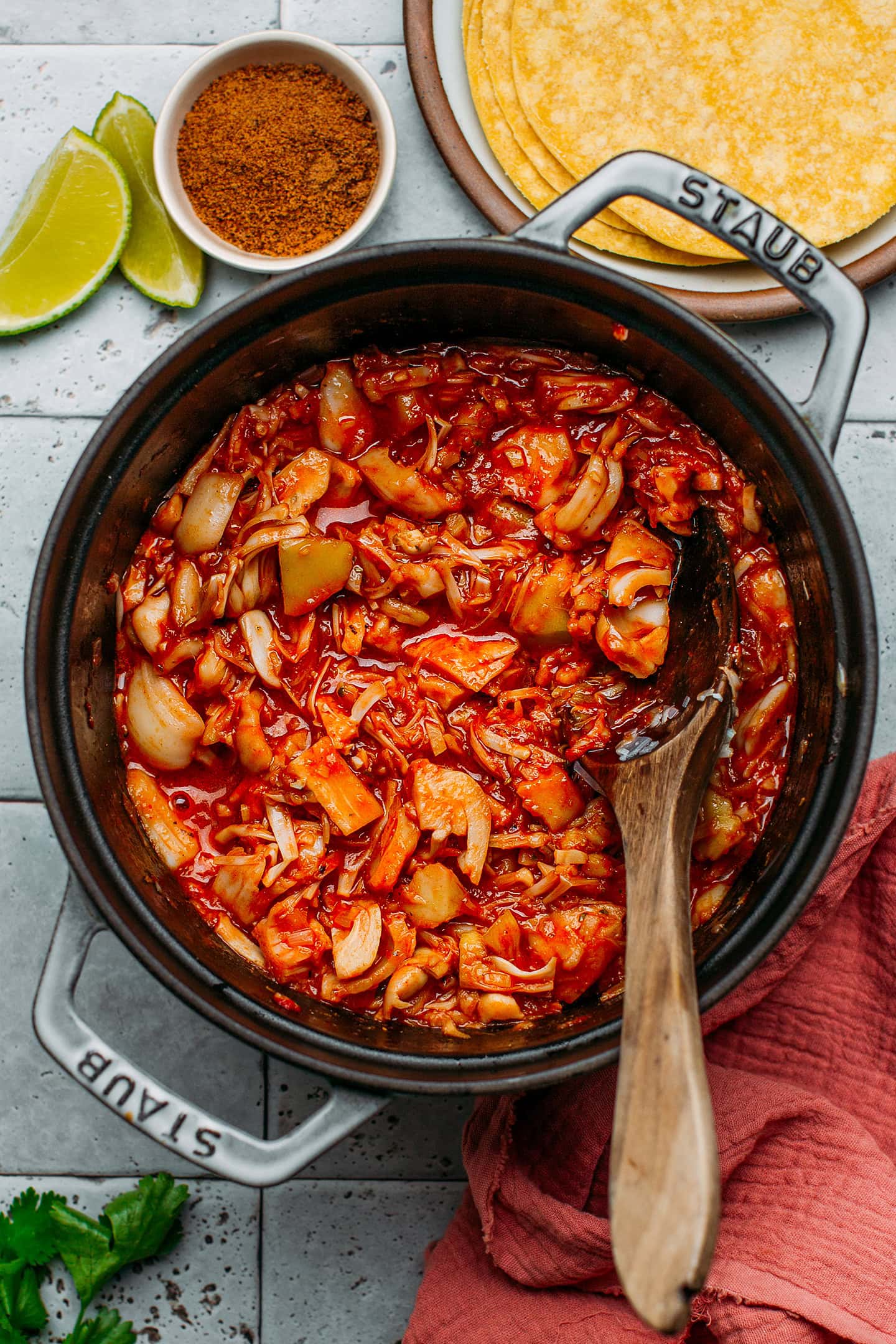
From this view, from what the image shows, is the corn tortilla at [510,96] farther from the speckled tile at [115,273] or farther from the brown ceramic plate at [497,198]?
the speckled tile at [115,273]

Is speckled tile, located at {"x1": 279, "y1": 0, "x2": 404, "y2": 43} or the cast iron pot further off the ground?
speckled tile, located at {"x1": 279, "y1": 0, "x2": 404, "y2": 43}

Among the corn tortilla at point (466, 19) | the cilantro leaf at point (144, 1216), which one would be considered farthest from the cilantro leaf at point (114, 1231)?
the corn tortilla at point (466, 19)

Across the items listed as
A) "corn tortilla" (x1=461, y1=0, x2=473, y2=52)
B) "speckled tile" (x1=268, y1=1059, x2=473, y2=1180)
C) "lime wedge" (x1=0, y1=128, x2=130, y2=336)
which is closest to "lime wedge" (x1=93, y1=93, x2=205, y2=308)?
"lime wedge" (x1=0, y1=128, x2=130, y2=336)

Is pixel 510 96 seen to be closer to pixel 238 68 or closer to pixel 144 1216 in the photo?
pixel 238 68

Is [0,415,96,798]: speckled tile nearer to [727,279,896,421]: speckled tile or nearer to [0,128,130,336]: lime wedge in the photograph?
[0,128,130,336]: lime wedge

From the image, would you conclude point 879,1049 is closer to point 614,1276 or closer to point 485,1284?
point 614,1276

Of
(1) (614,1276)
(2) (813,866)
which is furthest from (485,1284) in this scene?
(2) (813,866)
